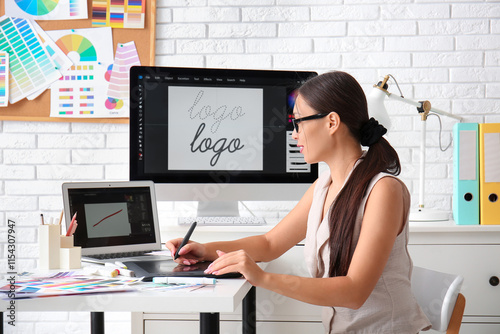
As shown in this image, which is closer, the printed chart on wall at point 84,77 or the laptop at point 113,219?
the laptop at point 113,219

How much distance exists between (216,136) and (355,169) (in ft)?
2.75

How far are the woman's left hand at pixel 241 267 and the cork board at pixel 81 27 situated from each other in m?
1.43

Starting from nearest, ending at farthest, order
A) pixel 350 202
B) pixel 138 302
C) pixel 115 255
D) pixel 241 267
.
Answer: pixel 138 302, pixel 241 267, pixel 350 202, pixel 115 255

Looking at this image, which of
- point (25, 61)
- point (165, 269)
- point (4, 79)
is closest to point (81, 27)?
point (25, 61)

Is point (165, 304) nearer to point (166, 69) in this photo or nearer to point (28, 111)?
point (166, 69)

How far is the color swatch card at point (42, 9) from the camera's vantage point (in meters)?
2.51

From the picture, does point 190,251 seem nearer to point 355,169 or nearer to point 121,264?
point 121,264

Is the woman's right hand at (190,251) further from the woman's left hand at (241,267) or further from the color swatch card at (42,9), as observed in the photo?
the color swatch card at (42,9)

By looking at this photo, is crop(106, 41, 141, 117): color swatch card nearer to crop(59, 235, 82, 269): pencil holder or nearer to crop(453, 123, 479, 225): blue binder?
crop(59, 235, 82, 269): pencil holder

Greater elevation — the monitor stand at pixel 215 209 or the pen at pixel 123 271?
the monitor stand at pixel 215 209

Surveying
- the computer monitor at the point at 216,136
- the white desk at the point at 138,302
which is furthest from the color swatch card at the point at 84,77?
the white desk at the point at 138,302

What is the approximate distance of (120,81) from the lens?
2498mm

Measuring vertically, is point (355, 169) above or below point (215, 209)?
above

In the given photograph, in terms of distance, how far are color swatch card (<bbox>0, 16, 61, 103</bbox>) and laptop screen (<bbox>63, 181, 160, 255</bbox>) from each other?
1031mm
